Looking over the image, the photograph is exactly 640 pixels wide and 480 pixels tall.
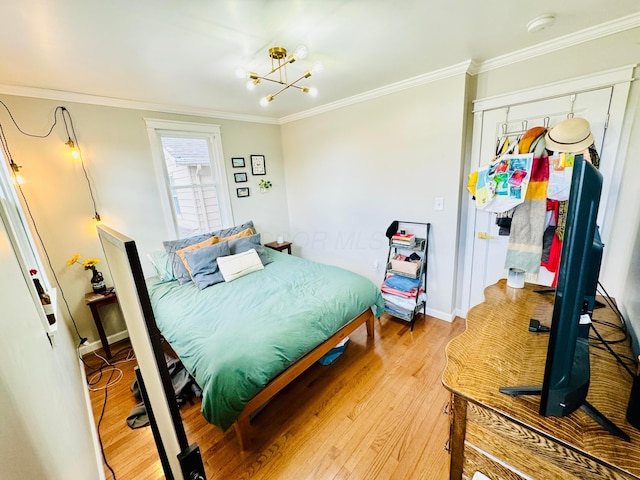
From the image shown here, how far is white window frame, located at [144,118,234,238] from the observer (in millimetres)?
2824

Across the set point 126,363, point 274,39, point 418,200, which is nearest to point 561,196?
point 418,200

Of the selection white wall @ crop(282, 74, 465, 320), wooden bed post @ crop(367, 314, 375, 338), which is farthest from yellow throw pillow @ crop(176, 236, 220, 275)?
wooden bed post @ crop(367, 314, 375, 338)

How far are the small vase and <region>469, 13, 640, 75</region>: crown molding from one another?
3.95 meters

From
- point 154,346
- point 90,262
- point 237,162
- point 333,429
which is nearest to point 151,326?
point 154,346

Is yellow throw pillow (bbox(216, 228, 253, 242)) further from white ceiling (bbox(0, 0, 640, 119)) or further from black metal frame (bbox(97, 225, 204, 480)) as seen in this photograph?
black metal frame (bbox(97, 225, 204, 480))

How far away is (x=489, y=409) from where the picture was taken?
835 millimetres

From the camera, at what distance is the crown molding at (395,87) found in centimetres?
222

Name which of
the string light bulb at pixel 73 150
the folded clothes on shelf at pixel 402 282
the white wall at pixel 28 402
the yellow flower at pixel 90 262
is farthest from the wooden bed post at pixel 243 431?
the string light bulb at pixel 73 150

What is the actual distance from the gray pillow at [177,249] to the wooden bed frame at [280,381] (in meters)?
1.54

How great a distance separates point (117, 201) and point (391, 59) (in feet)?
9.47

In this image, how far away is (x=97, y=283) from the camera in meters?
2.55

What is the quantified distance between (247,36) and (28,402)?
197cm

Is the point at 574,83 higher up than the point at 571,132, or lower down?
higher up

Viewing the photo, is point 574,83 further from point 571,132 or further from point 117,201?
point 117,201
